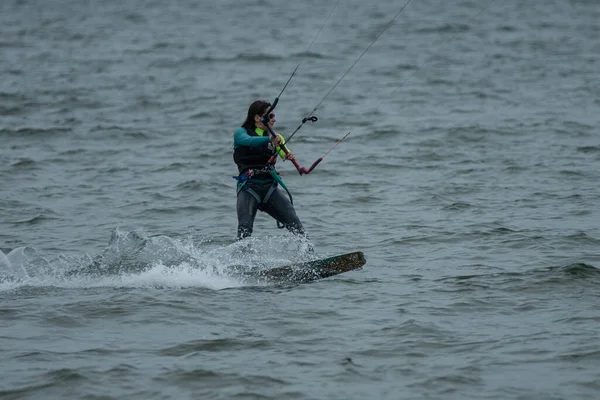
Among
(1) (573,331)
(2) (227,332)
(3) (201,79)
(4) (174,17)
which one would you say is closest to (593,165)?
(1) (573,331)

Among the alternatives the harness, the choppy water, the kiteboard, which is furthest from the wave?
the harness

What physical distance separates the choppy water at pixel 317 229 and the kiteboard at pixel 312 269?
0.18 metres

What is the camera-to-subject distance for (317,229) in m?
14.1

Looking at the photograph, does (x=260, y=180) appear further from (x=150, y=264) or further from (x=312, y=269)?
(x=150, y=264)

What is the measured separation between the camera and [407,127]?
23.3 metres

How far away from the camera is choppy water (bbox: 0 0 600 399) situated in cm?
831

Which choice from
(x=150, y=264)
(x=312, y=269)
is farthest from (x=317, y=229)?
(x=150, y=264)

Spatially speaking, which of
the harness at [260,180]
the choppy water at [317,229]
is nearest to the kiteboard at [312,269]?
the choppy water at [317,229]

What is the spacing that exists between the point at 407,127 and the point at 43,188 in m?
9.42

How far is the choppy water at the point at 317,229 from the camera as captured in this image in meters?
8.31

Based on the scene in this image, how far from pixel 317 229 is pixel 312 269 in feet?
10.5

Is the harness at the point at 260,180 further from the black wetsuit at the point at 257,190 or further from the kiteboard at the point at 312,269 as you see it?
the kiteboard at the point at 312,269

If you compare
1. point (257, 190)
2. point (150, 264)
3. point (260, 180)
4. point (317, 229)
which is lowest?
point (317, 229)

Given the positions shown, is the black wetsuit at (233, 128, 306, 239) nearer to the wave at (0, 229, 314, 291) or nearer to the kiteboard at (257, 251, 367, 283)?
the wave at (0, 229, 314, 291)
